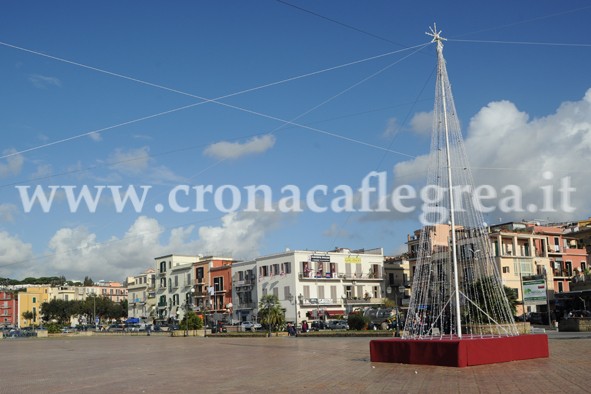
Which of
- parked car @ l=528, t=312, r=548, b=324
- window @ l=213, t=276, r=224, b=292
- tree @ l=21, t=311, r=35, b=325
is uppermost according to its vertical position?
window @ l=213, t=276, r=224, b=292

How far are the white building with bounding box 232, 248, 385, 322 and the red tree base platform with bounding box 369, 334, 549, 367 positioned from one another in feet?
174

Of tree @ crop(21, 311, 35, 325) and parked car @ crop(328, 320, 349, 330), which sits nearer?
parked car @ crop(328, 320, 349, 330)

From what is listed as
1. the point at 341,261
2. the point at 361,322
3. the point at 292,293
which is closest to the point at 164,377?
the point at 361,322

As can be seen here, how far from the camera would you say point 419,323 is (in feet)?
74.4

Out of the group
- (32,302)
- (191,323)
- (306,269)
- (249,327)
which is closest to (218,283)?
(306,269)

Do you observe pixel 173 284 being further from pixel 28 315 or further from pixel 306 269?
pixel 28 315

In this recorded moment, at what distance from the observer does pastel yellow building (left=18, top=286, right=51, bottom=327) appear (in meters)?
134

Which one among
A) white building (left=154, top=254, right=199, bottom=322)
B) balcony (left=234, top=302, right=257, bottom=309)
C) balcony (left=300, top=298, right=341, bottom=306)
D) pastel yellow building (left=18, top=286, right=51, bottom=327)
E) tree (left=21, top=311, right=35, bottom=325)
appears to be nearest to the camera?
balcony (left=300, top=298, right=341, bottom=306)

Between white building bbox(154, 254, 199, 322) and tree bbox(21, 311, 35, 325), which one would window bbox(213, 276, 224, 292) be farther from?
tree bbox(21, 311, 35, 325)

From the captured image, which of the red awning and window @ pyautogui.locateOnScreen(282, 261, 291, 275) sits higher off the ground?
window @ pyautogui.locateOnScreen(282, 261, 291, 275)

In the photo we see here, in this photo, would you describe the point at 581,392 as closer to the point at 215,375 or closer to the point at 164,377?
the point at 215,375

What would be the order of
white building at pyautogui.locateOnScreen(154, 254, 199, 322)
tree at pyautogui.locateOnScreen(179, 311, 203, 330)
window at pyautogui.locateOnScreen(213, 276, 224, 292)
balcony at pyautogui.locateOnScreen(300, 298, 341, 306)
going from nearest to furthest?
tree at pyautogui.locateOnScreen(179, 311, 203, 330) < balcony at pyautogui.locateOnScreen(300, 298, 341, 306) < window at pyautogui.locateOnScreen(213, 276, 224, 292) < white building at pyautogui.locateOnScreen(154, 254, 199, 322)

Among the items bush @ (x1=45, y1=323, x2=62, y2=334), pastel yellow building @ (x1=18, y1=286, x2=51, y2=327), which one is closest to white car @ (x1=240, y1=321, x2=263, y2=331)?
bush @ (x1=45, y1=323, x2=62, y2=334)

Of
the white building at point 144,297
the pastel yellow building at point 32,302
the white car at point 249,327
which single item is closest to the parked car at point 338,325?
the white car at point 249,327
